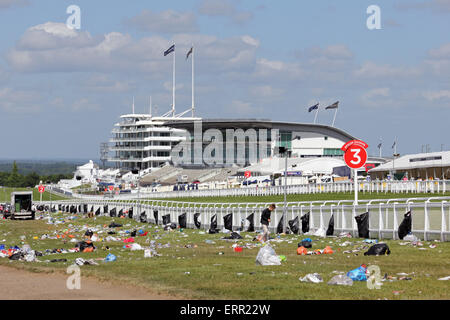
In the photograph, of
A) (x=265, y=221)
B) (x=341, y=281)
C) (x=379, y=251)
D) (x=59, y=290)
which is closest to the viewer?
(x=341, y=281)

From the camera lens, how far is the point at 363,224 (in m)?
26.6

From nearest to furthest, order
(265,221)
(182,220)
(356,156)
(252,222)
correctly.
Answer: (265,221), (356,156), (252,222), (182,220)

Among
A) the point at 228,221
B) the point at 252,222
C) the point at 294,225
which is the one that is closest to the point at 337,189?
the point at 228,221

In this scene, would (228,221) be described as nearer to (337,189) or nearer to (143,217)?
(143,217)

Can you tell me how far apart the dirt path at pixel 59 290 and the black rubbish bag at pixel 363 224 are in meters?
12.0

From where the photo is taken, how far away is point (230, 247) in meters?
25.6

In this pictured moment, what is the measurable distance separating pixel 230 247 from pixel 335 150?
141m

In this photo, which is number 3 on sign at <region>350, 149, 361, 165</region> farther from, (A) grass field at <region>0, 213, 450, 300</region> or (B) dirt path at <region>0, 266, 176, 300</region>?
(B) dirt path at <region>0, 266, 176, 300</region>

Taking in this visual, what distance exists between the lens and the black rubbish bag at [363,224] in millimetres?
26500

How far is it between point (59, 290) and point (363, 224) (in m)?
14.0

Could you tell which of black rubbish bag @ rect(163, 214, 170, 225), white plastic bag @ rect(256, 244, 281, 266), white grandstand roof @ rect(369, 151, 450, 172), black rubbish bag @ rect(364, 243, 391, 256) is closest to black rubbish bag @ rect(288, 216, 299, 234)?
black rubbish bag @ rect(364, 243, 391, 256)

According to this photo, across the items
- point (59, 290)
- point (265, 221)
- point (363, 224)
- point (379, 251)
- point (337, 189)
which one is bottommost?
point (59, 290)

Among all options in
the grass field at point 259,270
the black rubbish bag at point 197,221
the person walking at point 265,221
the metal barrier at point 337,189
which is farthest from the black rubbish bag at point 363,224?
the metal barrier at point 337,189
